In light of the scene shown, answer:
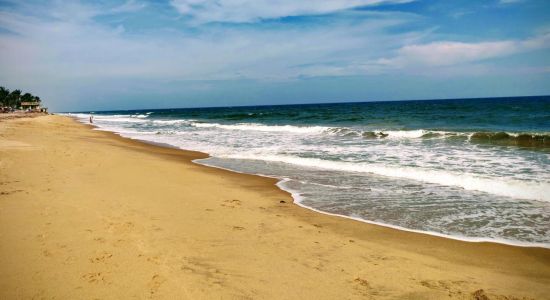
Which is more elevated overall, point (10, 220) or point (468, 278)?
point (10, 220)

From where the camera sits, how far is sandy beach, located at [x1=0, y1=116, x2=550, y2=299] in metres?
3.56

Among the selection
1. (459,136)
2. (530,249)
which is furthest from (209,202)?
(459,136)

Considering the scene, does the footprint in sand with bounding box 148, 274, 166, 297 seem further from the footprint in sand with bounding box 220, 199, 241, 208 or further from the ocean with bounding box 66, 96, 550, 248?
the ocean with bounding box 66, 96, 550, 248

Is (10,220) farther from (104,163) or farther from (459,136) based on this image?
(459,136)

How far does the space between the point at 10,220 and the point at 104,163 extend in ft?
21.6

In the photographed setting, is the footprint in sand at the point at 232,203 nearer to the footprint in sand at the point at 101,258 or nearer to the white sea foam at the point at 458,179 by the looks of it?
the footprint in sand at the point at 101,258

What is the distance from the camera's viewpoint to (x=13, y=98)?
295ft

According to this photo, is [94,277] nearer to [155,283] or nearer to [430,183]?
[155,283]

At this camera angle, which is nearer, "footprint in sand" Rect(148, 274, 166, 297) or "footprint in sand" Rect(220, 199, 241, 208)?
"footprint in sand" Rect(148, 274, 166, 297)

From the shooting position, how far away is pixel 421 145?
16.4 m

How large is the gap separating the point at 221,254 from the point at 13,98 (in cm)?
10929

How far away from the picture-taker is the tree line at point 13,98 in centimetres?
8520

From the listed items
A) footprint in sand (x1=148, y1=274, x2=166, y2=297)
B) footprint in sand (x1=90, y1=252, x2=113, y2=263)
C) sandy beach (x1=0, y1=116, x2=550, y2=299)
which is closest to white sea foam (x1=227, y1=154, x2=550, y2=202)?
sandy beach (x1=0, y1=116, x2=550, y2=299)

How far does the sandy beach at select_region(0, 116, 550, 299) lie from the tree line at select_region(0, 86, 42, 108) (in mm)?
96839
